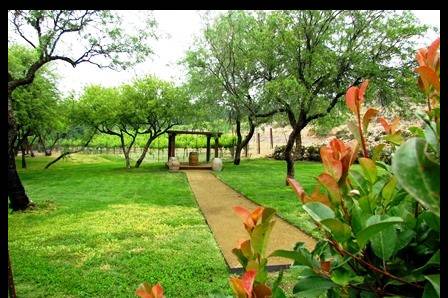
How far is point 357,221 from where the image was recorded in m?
0.79

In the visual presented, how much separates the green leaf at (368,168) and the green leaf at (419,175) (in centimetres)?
41

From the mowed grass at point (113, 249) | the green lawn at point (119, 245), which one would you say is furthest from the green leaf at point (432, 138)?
the green lawn at point (119, 245)

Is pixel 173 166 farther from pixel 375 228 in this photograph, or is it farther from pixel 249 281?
pixel 375 228

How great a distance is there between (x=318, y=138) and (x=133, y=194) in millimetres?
22897

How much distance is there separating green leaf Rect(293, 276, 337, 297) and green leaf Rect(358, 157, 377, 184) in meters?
0.26

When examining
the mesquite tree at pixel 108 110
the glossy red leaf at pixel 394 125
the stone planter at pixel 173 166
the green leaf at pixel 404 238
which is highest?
the mesquite tree at pixel 108 110

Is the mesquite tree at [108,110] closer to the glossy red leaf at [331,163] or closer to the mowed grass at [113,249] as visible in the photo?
the mowed grass at [113,249]

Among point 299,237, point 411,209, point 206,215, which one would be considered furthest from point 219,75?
point 411,209

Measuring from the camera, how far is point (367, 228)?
0.64 meters

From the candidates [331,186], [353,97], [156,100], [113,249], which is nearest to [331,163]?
[331,186]

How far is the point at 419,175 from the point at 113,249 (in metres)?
6.27

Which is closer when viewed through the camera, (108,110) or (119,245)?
(119,245)

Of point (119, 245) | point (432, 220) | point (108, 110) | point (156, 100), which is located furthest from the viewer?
point (108, 110)

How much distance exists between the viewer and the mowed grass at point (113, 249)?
15.4ft
